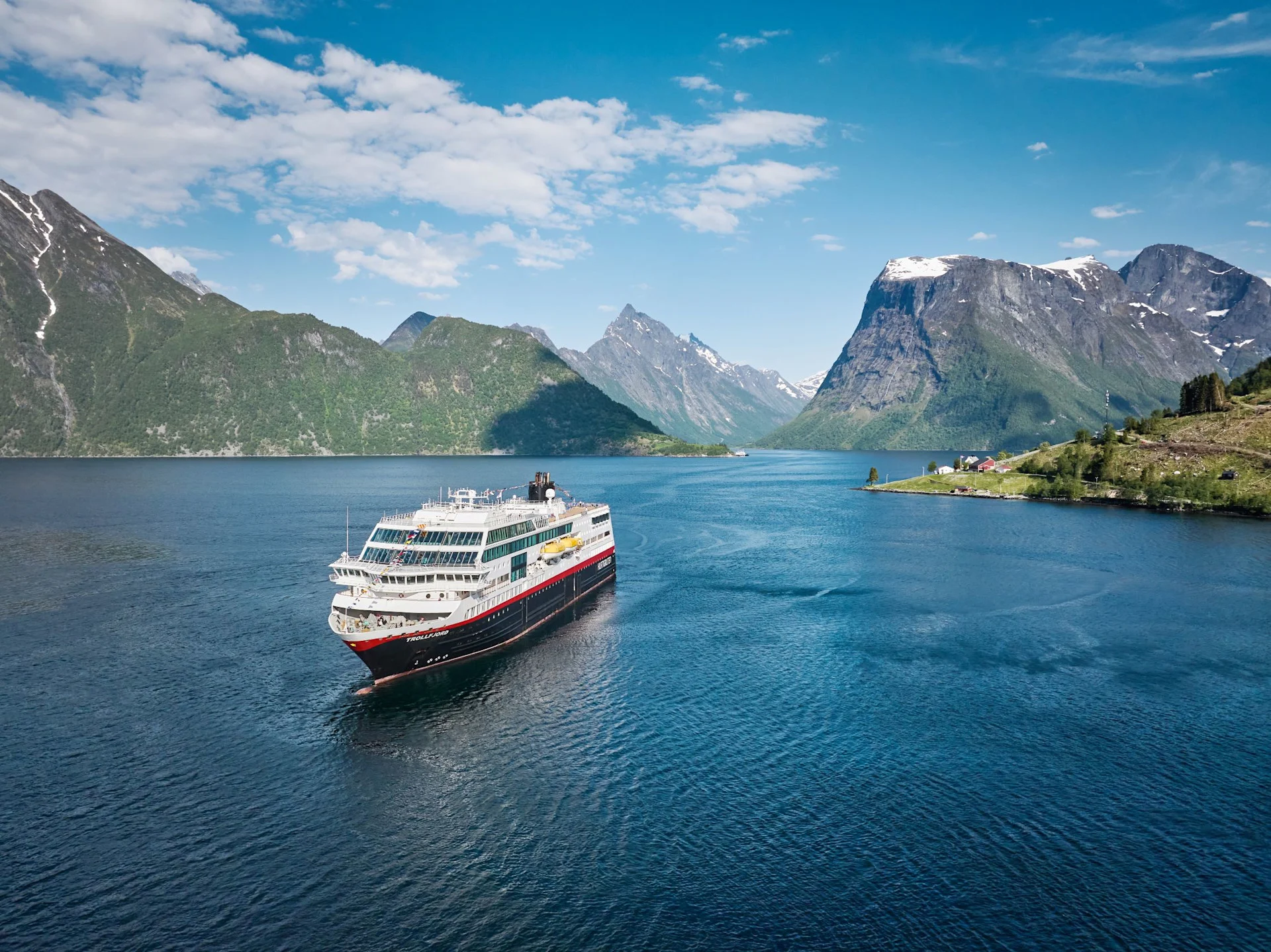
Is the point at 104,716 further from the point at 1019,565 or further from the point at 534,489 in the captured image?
the point at 1019,565

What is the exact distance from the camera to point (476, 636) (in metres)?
79.2

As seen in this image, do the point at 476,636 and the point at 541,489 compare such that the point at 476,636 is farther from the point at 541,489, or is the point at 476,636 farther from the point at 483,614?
the point at 541,489

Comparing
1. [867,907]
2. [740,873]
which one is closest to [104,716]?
[740,873]

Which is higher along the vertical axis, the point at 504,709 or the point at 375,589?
the point at 375,589

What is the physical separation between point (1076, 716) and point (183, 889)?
65278 millimetres

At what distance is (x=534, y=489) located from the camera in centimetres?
11838

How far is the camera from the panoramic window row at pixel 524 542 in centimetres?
8286

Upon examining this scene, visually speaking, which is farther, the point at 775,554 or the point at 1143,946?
the point at 775,554

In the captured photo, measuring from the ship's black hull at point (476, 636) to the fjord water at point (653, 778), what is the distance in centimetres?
198

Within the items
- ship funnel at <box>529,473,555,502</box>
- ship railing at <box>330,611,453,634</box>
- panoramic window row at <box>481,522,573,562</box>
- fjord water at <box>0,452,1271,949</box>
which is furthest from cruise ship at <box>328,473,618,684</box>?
ship funnel at <box>529,473,555,502</box>

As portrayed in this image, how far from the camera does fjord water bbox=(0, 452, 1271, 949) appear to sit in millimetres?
38594

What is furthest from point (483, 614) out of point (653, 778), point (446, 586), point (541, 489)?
point (541, 489)

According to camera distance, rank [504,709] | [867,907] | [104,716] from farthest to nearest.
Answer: [504,709] < [104,716] < [867,907]

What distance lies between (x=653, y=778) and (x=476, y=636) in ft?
105
